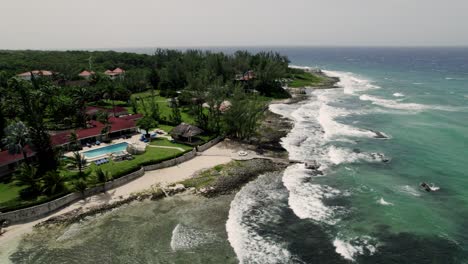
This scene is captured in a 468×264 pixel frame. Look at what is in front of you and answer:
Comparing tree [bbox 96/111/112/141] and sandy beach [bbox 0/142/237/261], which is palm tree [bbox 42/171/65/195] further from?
tree [bbox 96/111/112/141]

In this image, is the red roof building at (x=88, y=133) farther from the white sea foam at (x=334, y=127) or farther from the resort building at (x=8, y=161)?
the white sea foam at (x=334, y=127)

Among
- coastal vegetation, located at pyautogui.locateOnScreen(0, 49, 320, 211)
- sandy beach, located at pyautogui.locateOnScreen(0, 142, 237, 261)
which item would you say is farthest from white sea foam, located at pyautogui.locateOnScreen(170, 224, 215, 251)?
coastal vegetation, located at pyautogui.locateOnScreen(0, 49, 320, 211)

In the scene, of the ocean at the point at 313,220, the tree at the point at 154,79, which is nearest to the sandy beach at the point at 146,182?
the ocean at the point at 313,220

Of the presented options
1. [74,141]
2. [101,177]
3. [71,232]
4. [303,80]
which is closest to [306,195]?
[101,177]

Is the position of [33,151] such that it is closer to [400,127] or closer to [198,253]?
[198,253]

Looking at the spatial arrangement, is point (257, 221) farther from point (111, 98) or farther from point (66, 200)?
point (111, 98)

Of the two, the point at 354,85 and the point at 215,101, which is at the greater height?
the point at 215,101
